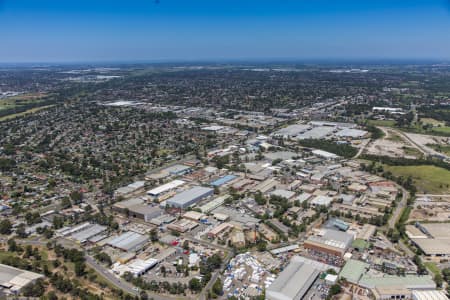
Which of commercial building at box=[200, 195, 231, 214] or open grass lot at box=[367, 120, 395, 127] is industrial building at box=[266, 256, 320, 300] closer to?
commercial building at box=[200, 195, 231, 214]

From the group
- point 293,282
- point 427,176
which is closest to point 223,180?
point 293,282

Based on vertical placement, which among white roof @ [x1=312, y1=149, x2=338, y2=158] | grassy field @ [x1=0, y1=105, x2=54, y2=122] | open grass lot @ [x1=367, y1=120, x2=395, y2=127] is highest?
grassy field @ [x1=0, y1=105, x2=54, y2=122]

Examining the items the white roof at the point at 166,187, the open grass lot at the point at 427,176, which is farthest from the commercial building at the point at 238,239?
the open grass lot at the point at 427,176

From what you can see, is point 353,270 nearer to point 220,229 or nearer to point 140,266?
point 220,229

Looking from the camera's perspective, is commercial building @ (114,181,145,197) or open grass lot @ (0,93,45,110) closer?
commercial building @ (114,181,145,197)

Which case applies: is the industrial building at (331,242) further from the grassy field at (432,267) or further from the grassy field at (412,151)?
the grassy field at (412,151)

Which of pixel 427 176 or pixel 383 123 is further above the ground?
pixel 383 123

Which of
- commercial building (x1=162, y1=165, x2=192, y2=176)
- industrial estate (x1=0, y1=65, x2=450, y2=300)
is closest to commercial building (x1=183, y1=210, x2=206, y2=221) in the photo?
industrial estate (x1=0, y1=65, x2=450, y2=300)
